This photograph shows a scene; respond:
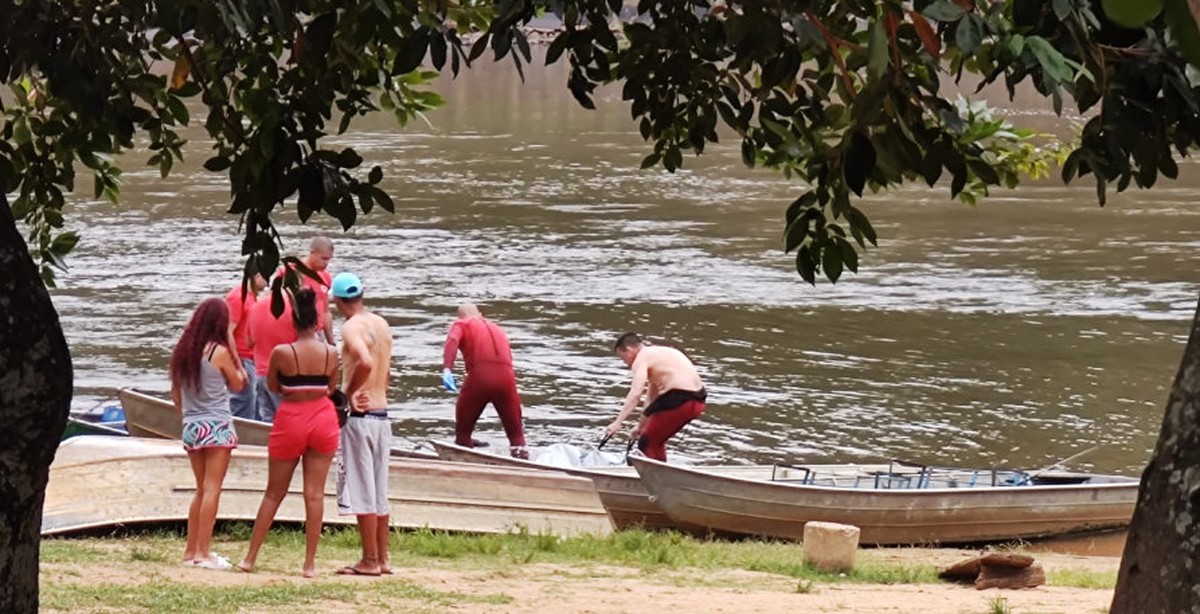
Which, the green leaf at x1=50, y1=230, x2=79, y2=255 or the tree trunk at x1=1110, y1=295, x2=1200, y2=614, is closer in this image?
the tree trunk at x1=1110, y1=295, x2=1200, y2=614

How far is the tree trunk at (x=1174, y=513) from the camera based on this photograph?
4.85m

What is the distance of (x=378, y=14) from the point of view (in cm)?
461

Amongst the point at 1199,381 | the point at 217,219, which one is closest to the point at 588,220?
the point at 217,219

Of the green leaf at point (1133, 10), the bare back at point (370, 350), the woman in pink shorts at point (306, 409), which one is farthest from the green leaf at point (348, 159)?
Answer: the bare back at point (370, 350)

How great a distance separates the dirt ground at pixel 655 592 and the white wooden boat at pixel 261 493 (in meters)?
1.38

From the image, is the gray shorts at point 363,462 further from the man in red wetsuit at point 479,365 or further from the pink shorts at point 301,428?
the man in red wetsuit at point 479,365

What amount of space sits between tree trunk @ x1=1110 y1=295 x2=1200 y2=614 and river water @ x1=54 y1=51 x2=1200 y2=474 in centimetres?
1293

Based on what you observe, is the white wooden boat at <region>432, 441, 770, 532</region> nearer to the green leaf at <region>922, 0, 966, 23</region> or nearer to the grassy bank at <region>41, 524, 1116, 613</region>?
the grassy bank at <region>41, 524, 1116, 613</region>

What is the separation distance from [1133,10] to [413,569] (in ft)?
31.3

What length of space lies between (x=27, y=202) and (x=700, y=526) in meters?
7.69

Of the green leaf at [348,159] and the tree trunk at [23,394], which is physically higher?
the green leaf at [348,159]

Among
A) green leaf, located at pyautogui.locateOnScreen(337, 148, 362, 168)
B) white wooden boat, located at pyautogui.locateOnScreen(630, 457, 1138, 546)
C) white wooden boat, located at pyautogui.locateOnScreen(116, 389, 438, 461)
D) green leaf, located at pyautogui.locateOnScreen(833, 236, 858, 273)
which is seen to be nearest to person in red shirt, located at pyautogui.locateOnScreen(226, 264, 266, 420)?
white wooden boat, located at pyautogui.locateOnScreen(116, 389, 438, 461)

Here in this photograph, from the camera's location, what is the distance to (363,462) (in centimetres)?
1007

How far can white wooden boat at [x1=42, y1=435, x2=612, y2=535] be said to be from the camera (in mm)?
11531
